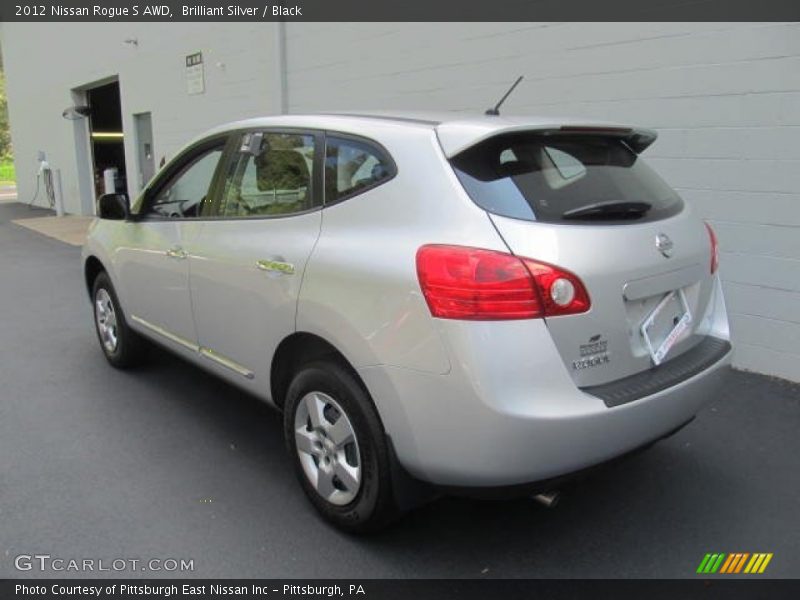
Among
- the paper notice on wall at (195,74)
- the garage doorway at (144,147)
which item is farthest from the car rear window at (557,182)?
the garage doorway at (144,147)

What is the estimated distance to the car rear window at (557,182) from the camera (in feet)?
8.22

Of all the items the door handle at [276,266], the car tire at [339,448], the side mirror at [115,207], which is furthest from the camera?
the side mirror at [115,207]

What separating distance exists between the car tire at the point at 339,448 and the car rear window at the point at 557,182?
90 centimetres

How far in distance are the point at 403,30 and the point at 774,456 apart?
5.23 meters

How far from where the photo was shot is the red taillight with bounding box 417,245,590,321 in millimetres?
2295

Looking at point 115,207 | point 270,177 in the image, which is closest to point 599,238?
point 270,177

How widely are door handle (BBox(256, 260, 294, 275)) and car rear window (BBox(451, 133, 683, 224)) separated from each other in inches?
34.0

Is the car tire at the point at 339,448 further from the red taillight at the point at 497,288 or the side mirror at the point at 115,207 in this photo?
the side mirror at the point at 115,207

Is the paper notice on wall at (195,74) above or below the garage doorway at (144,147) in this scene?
above

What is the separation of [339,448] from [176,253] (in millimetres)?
1655

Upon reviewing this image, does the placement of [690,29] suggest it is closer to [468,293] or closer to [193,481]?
[468,293]
